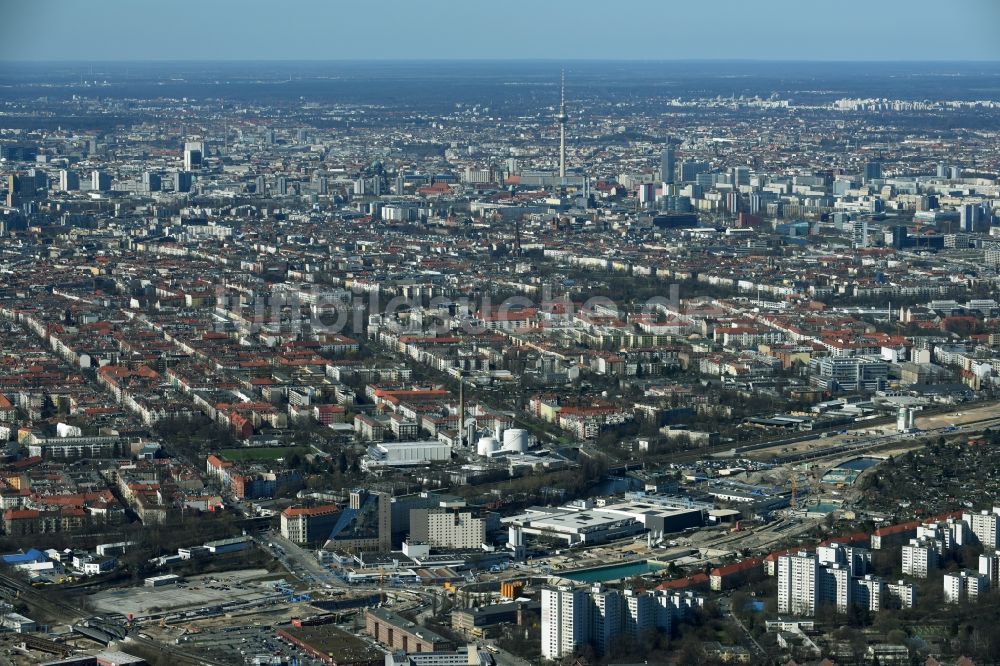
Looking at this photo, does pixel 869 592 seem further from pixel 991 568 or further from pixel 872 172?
pixel 872 172

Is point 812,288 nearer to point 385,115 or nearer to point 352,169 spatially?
point 352,169

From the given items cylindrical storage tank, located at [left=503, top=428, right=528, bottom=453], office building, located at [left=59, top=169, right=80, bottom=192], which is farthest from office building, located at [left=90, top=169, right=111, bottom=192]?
cylindrical storage tank, located at [left=503, top=428, right=528, bottom=453]

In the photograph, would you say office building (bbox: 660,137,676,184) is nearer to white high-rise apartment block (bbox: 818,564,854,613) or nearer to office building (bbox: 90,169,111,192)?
office building (bbox: 90,169,111,192)

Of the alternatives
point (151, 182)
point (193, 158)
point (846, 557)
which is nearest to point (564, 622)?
point (846, 557)

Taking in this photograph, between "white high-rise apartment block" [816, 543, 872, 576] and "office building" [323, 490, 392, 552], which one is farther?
"office building" [323, 490, 392, 552]

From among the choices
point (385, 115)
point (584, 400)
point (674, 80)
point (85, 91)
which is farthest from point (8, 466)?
point (674, 80)

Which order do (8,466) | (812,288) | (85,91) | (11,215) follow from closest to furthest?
1. (8,466)
2. (812,288)
3. (11,215)
4. (85,91)

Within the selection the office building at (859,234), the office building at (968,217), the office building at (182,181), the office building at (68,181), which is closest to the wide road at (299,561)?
the office building at (859,234)
